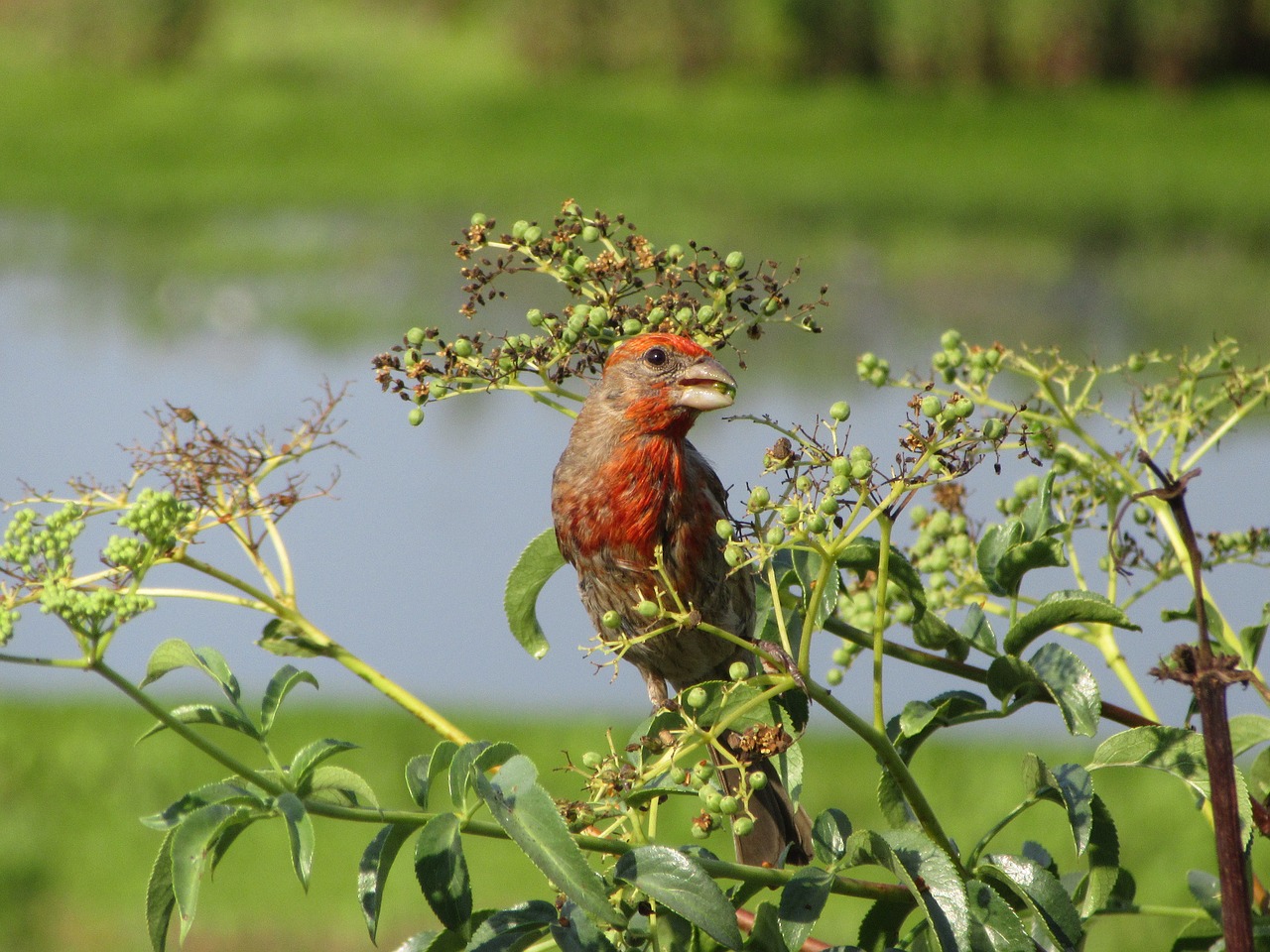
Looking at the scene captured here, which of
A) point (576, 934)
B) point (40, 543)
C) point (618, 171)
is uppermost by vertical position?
point (618, 171)

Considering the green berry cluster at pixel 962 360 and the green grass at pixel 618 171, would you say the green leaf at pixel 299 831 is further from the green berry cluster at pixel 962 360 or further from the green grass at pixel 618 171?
the green grass at pixel 618 171

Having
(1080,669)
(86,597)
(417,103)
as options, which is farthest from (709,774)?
(417,103)

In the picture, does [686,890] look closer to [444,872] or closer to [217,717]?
[444,872]

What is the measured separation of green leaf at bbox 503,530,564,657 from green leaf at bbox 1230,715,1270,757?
1.56 feet

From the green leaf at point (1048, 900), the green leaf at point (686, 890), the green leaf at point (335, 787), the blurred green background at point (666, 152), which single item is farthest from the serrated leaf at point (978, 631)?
the blurred green background at point (666, 152)

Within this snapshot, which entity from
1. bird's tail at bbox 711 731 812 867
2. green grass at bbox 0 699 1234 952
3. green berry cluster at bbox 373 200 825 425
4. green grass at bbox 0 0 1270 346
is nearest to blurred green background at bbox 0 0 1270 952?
green grass at bbox 0 0 1270 346

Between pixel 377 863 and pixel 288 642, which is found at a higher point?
pixel 288 642

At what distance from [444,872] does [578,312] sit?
14.0 inches

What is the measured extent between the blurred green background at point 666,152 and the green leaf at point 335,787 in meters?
4.04

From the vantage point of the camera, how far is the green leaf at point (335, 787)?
0.77m

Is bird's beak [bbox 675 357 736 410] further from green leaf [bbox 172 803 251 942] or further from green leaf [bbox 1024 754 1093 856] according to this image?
green leaf [bbox 172 803 251 942]

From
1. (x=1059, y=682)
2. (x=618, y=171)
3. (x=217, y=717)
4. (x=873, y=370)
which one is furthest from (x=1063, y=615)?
(x=618, y=171)

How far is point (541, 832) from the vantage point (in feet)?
2.34

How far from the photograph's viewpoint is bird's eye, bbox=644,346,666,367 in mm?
1148
